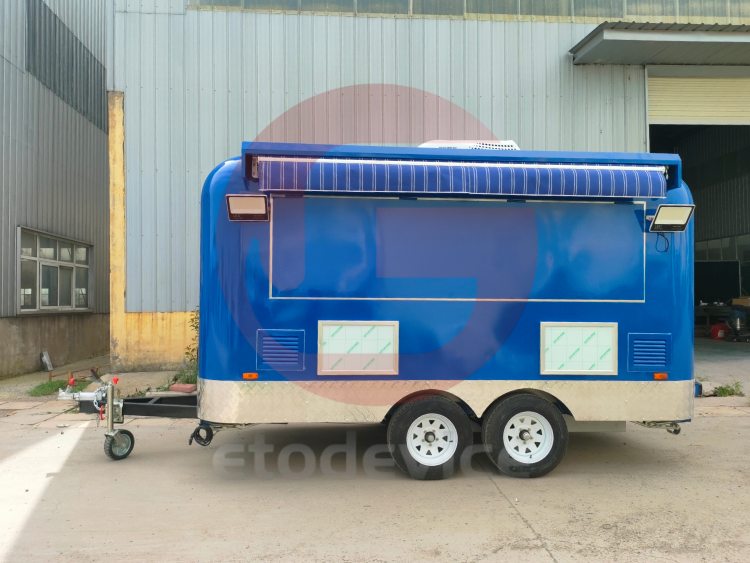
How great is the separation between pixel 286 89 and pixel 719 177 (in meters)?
20.2

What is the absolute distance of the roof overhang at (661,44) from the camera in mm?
11820

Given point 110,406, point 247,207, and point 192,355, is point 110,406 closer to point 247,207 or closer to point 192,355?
point 247,207

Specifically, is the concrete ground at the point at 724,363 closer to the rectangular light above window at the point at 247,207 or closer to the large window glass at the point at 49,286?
the rectangular light above window at the point at 247,207

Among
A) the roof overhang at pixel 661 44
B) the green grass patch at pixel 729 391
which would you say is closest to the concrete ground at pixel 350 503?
the green grass patch at pixel 729 391

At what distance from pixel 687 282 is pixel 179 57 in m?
10.2

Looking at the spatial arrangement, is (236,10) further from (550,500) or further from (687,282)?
(550,500)

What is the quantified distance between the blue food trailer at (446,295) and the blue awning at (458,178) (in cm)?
2

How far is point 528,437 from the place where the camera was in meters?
6.11

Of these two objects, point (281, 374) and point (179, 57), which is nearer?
point (281, 374)

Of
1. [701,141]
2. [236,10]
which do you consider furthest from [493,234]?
[701,141]

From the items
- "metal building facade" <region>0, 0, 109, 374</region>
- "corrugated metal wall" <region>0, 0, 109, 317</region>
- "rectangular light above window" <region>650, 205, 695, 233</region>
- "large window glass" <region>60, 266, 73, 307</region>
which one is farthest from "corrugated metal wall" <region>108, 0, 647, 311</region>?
"rectangular light above window" <region>650, 205, 695, 233</region>

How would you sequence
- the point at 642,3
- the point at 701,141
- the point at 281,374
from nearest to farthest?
1. the point at 281,374
2. the point at 642,3
3. the point at 701,141

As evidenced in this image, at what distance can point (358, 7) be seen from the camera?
41.1 feet

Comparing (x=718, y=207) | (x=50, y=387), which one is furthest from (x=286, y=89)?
(x=718, y=207)
